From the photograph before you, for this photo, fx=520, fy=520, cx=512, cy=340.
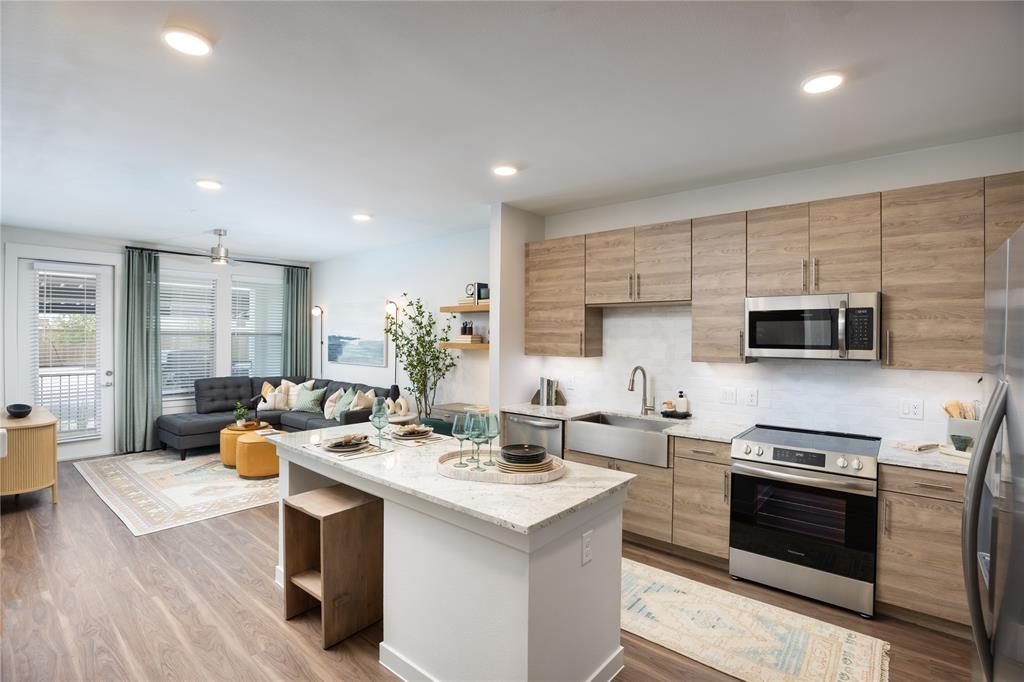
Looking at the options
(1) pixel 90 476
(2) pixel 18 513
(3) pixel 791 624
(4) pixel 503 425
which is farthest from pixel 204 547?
(3) pixel 791 624

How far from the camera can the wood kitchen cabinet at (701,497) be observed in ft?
10.6

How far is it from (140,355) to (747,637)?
22.4 ft

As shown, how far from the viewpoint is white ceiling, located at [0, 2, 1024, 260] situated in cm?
181

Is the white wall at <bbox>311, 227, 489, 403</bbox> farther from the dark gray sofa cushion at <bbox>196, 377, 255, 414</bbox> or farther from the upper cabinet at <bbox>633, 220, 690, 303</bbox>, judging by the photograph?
the upper cabinet at <bbox>633, 220, 690, 303</bbox>

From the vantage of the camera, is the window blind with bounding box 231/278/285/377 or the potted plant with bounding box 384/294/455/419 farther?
the window blind with bounding box 231/278/285/377

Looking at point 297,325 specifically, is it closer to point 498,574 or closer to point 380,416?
point 380,416

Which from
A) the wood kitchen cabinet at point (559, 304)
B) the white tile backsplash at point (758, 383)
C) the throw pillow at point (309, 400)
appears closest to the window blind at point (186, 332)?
A: the throw pillow at point (309, 400)

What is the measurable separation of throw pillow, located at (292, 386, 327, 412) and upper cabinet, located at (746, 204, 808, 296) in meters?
5.26

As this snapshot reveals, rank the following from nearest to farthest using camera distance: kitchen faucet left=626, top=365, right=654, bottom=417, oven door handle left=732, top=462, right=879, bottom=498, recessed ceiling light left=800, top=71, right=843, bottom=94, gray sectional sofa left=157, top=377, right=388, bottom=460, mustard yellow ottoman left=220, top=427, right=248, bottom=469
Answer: recessed ceiling light left=800, top=71, right=843, bottom=94
oven door handle left=732, top=462, right=879, bottom=498
kitchen faucet left=626, top=365, right=654, bottom=417
mustard yellow ottoman left=220, top=427, right=248, bottom=469
gray sectional sofa left=157, top=377, right=388, bottom=460

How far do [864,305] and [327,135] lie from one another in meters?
3.14

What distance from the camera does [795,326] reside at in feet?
10.4

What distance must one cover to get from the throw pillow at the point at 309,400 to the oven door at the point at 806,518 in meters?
5.15

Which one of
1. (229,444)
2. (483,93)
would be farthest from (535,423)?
(229,444)

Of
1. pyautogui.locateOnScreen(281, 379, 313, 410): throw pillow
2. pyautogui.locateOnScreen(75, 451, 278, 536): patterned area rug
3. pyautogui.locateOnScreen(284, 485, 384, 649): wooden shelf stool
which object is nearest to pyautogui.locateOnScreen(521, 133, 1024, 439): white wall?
pyautogui.locateOnScreen(284, 485, 384, 649): wooden shelf stool
